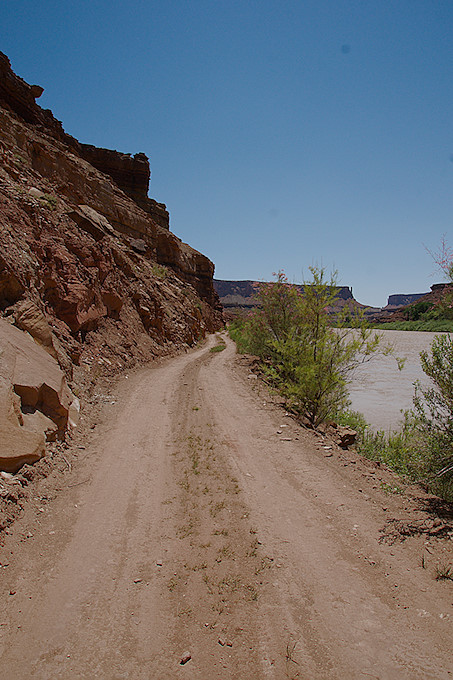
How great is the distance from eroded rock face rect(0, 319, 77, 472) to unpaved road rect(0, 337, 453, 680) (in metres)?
0.67

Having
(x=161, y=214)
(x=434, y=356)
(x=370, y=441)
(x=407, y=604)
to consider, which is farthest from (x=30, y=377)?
(x=161, y=214)

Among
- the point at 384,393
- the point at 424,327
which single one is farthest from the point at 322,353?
the point at 424,327

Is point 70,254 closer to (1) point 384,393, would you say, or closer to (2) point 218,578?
(2) point 218,578

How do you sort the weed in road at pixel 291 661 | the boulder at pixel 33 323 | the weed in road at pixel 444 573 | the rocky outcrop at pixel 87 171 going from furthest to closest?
the rocky outcrop at pixel 87 171 < the boulder at pixel 33 323 < the weed in road at pixel 444 573 < the weed in road at pixel 291 661

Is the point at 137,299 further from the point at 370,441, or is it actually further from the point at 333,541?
the point at 333,541

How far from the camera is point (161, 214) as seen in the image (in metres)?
36.7

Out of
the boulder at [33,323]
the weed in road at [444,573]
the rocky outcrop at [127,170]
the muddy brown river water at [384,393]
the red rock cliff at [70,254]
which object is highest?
the rocky outcrop at [127,170]

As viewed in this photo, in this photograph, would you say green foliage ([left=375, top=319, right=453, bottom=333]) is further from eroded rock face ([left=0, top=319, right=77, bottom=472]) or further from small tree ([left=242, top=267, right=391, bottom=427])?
eroded rock face ([left=0, top=319, right=77, bottom=472])

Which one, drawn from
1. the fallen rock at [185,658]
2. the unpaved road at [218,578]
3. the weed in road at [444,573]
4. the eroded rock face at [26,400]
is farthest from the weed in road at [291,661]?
the eroded rock face at [26,400]

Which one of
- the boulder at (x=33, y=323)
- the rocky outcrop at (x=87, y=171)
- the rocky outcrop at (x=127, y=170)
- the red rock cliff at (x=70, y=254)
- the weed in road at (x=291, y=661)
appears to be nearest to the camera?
the weed in road at (x=291, y=661)

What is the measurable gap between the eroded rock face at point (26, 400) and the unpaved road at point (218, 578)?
67 centimetres

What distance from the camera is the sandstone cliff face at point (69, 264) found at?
343 inches

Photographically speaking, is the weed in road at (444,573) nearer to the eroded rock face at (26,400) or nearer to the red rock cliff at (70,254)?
the eroded rock face at (26,400)

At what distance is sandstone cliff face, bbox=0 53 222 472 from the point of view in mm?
8703
